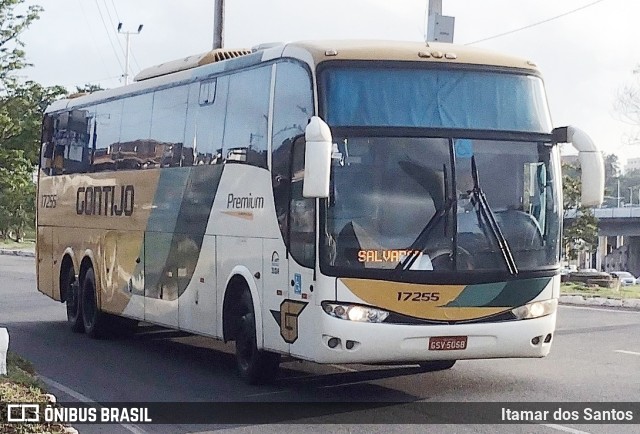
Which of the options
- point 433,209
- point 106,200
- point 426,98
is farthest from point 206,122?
point 433,209

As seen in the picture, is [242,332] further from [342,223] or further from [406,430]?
[406,430]

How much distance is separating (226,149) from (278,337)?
2.62 metres

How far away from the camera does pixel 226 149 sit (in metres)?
12.9

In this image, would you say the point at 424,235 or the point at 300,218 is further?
the point at 300,218

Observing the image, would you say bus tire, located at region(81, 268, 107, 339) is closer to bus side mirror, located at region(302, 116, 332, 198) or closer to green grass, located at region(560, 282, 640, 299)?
bus side mirror, located at region(302, 116, 332, 198)

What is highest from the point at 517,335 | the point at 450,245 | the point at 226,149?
the point at 226,149

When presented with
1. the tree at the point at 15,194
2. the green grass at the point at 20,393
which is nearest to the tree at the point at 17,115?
the tree at the point at 15,194

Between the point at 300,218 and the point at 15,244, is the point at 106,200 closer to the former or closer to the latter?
the point at 300,218

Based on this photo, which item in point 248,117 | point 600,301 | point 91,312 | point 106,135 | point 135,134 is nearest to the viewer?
point 248,117

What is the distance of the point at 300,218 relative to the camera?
427 inches

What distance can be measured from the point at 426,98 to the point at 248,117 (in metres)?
2.39

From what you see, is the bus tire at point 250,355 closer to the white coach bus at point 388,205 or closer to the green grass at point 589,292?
the white coach bus at point 388,205

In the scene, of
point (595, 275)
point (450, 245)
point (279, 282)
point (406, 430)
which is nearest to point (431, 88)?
point (450, 245)

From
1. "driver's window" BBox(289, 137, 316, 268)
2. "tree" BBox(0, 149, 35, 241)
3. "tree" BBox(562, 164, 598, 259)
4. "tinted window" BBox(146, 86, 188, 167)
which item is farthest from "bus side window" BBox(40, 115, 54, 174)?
"tree" BBox(0, 149, 35, 241)
